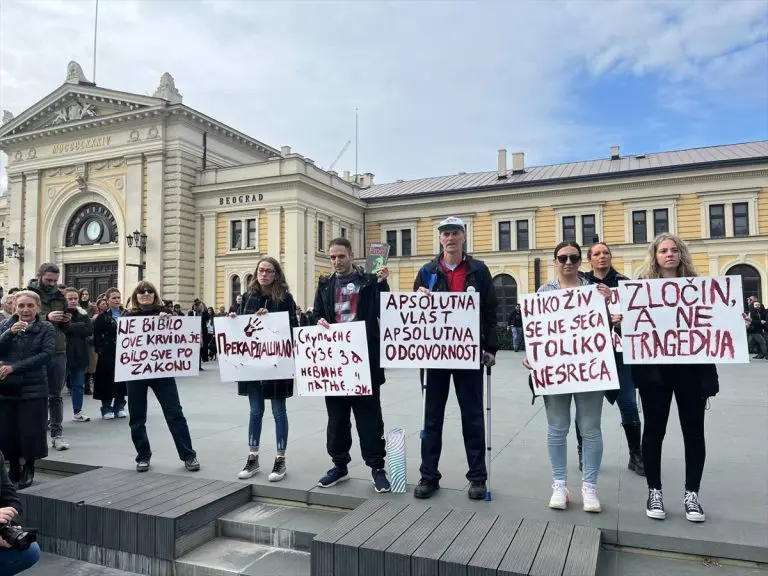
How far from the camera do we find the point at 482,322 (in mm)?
4766

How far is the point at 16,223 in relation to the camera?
37969 millimetres

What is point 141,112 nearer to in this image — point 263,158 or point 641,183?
point 263,158

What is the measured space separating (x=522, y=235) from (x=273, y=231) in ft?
52.3

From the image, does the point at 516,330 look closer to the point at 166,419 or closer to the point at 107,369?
the point at 107,369

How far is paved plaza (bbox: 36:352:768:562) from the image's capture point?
3.83m

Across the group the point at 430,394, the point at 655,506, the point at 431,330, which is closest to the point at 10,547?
the point at 430,394

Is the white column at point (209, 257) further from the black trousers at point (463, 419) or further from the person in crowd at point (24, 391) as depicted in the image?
the black trousers at point (463, 419)

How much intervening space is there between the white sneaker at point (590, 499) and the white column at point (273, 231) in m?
29.6

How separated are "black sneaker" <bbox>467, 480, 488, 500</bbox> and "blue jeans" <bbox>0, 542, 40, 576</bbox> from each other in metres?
3.02

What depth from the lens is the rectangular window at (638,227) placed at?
108 feet

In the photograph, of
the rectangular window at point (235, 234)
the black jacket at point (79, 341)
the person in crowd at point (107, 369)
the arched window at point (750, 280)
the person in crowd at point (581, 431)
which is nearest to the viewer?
the person in crowd at point (581, 431)

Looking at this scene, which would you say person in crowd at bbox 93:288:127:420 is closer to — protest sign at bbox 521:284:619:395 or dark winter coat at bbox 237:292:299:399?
dark winter coat at bbox 237:292:299:399

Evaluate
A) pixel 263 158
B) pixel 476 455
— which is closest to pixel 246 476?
pixel 476 455

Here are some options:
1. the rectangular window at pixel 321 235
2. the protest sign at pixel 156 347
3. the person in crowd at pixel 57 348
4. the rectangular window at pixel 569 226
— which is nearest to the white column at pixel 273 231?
the rectangular window at pixel 321 235
